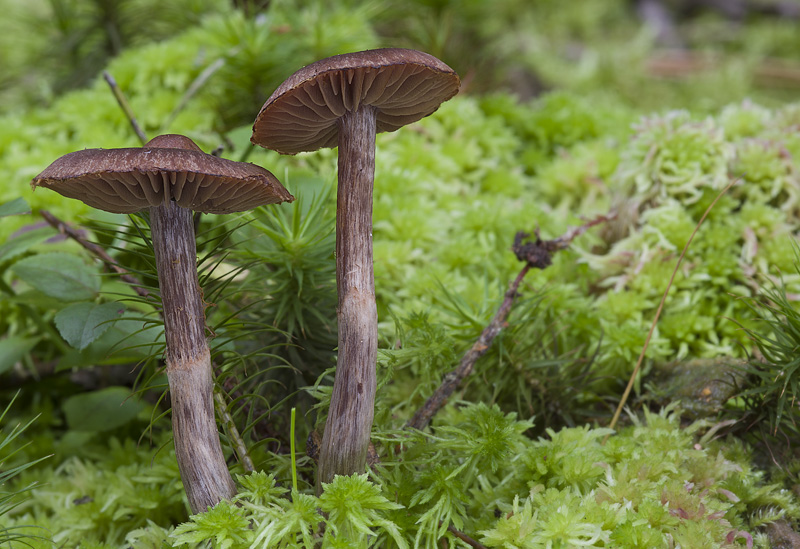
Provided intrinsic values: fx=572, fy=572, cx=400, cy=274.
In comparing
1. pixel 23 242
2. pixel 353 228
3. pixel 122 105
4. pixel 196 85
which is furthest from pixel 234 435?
pixel 196 85

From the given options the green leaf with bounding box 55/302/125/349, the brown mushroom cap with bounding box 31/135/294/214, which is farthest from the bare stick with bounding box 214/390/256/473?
the brown mushroom cap with bounding box 31/135/294/214

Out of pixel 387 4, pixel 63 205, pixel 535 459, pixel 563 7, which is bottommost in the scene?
pixel 535 459

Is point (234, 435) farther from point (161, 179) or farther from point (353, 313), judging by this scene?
point (161, 179)

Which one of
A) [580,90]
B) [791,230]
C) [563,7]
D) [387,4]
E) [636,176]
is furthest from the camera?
[563,7]

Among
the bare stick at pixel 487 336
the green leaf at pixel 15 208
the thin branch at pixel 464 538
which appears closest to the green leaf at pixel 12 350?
the green leaf at pixel 15 208

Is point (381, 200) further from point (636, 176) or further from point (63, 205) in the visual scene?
point (63, 205)

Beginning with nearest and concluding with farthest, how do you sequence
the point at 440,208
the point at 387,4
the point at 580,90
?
the point at 440,208, the point at 387,4, the point at 580,90

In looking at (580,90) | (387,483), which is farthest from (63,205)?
(580,90)

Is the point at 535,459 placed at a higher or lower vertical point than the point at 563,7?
lower
